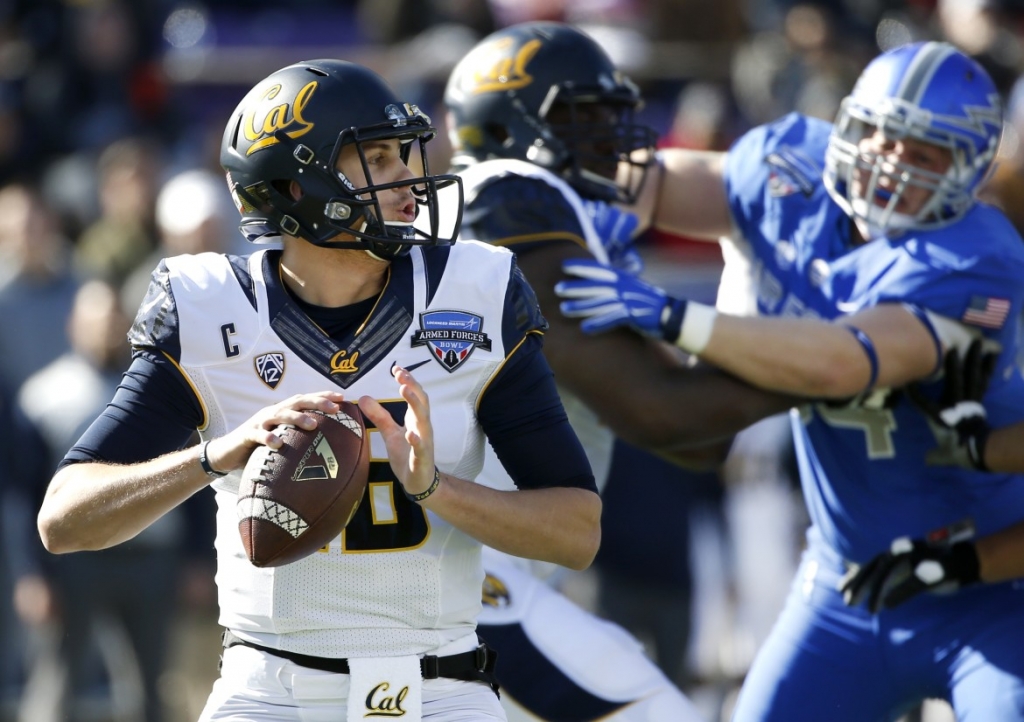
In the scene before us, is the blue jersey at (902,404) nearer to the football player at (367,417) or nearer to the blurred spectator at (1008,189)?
the football player at (367,417)

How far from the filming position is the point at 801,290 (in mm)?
4113

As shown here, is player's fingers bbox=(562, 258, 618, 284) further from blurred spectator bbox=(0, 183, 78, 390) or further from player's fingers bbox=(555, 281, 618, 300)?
blurred spectator bbox=(0, 183, 78, 390)

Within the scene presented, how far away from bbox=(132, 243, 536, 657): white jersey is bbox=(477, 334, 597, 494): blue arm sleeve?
0.12 ft

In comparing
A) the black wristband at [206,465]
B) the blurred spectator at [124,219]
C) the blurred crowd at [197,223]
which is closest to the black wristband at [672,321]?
the black wristband at [206,465]

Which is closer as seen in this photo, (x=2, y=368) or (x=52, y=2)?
(x=2, y=368)

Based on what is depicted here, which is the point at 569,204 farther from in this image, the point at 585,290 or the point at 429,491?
the point at 429,491

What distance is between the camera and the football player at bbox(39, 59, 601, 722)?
9.09ft

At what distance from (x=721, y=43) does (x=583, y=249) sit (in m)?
6.11

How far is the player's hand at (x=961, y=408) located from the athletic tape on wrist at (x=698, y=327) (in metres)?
0.57

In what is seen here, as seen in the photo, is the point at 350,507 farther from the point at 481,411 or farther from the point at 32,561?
the point at 32,561

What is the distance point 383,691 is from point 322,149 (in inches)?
41.0

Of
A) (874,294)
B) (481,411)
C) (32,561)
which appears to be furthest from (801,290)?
(32,561)

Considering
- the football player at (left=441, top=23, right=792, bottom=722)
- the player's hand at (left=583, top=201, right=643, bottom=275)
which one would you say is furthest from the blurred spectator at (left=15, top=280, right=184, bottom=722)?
the player's hand at (left=583, top=201, right=643, bottom=275)

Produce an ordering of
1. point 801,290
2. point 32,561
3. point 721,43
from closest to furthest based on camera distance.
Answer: point 801,290, point 32,561, point 721,43
